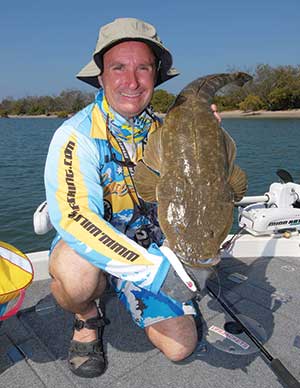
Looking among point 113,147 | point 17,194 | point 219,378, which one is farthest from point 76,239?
point 17,194

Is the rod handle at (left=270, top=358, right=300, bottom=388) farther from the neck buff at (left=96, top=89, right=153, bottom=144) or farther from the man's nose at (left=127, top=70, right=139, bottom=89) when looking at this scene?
the man's nose at (left=127, top=70, right=139, bottom=89)

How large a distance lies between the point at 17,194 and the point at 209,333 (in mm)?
10913

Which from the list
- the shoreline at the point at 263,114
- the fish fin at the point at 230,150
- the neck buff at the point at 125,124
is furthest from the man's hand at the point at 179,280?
the shoreline at the point at 263,114

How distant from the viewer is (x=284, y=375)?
2.13m

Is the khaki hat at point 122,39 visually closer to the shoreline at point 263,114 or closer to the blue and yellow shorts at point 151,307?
the blue and yellow shorts at point 151,307

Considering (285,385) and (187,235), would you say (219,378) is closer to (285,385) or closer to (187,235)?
(285,385)

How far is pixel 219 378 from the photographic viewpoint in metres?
2.27

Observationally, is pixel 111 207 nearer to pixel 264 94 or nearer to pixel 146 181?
pixel 146 181

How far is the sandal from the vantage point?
2285mm

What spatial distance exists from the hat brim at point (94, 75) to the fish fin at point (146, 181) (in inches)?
31.4

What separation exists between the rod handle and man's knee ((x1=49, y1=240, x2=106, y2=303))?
1.18 metres

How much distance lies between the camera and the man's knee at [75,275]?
2.29 metres

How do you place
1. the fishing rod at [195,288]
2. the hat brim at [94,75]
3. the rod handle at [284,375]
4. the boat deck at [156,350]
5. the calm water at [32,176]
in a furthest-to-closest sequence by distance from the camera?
1. the calm water at [32,176]
2. the hat brim at [94,75]
3. the boat deck at [156,350]
4. the rod handle at [284,375]
5. the fishing rod at [195,288]

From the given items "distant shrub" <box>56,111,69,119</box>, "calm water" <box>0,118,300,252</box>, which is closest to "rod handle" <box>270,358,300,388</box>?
"calm water" <box>0,118,300,252</box>
